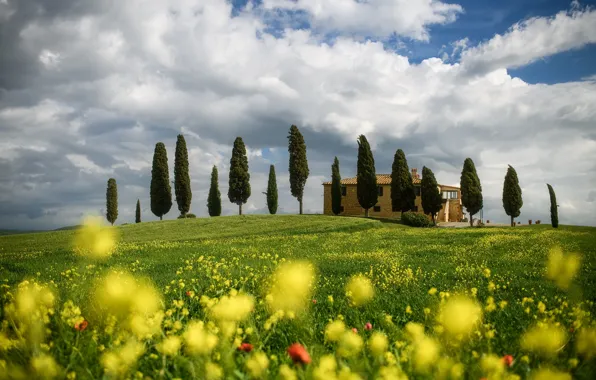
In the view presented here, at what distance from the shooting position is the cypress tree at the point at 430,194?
4756 centimetres

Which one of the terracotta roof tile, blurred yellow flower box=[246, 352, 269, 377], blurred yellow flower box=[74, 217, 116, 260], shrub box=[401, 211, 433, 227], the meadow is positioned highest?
the terracotta roof tile

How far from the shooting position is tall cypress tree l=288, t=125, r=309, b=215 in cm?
5159

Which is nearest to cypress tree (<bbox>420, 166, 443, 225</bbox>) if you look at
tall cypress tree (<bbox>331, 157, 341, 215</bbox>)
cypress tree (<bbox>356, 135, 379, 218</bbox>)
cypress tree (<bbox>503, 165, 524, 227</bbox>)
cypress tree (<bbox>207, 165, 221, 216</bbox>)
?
cypress tree (<bbox>356, 135, 379, 218</bbox>)

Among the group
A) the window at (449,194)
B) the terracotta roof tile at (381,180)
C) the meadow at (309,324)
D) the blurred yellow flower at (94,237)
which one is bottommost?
the meadow at (309,324)

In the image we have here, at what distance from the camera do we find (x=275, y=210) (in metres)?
54.8

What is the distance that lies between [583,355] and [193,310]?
4.80 metres

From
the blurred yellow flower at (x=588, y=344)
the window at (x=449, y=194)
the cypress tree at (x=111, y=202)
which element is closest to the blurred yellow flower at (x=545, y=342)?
the blurred yellow flower at (x=588, y=344)

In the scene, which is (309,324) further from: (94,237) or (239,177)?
(239,177)

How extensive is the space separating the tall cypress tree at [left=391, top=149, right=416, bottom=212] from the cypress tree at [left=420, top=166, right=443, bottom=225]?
4.71 ft

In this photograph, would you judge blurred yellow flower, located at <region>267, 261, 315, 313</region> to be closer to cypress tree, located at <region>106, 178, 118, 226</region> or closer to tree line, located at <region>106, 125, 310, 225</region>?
tree line, located at <region>106, 125, 310, 225</region>

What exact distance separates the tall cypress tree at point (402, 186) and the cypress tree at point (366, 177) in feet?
8.69

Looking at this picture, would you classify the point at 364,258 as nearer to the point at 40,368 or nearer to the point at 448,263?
the point at 448,263

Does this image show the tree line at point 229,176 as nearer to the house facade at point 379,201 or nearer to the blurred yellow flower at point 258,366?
the house facade at point 379,201

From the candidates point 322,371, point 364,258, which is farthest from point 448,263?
point 322,371
